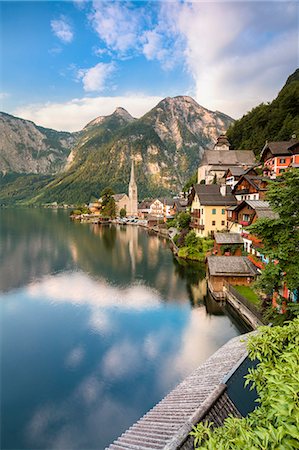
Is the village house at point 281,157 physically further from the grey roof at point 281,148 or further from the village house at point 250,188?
the village house at point 250,188

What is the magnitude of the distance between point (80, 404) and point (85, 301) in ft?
51.5

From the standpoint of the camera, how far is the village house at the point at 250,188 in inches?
1573

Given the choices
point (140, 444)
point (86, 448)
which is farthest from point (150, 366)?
point (140, 444)

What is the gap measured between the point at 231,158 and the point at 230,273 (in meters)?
52.8

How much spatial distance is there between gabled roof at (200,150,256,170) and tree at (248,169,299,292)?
61536 millimetres

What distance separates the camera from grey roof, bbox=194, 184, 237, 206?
158 feet

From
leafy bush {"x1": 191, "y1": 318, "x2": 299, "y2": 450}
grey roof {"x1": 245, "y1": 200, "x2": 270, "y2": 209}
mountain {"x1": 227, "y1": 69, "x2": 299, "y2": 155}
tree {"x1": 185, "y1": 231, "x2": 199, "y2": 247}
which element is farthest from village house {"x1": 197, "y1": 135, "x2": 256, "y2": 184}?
leafy bush {"x1": 191, "y1": 318, "x2": 299, "y2": 450}

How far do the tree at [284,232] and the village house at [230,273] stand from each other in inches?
532

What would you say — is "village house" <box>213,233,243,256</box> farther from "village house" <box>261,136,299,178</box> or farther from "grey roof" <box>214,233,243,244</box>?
"village house" <box>261,136,299,178</box>

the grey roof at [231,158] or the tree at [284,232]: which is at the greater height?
the grey roof at [231,158]

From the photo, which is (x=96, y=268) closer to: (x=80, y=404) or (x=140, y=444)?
(x=80, y=404)

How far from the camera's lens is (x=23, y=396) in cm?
1642

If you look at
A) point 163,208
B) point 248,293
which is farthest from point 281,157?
point 163,208

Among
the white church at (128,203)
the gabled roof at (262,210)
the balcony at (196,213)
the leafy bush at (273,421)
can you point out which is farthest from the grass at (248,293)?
the white church at (128,203)
